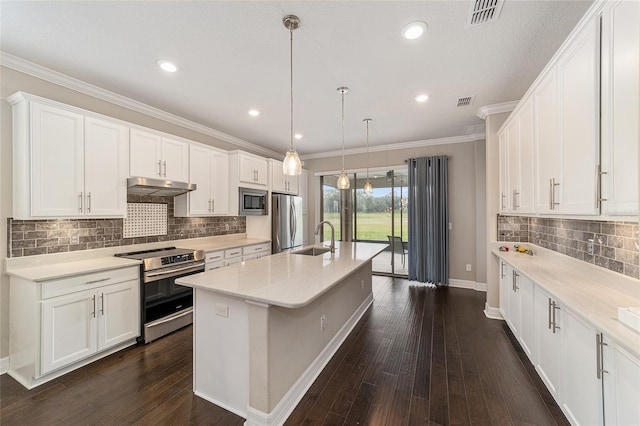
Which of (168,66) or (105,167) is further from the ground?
(168,66)

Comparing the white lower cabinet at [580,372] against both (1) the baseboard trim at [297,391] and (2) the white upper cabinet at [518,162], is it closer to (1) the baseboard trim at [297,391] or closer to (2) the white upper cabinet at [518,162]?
(2) the white upper cabinet at [518,162]

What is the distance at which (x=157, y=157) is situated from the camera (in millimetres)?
3229

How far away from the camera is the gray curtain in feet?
15.9

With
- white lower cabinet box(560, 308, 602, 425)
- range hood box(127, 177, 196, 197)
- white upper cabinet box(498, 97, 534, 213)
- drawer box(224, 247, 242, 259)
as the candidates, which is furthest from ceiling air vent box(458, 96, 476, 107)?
drawer box(224, 247, 242, 259)

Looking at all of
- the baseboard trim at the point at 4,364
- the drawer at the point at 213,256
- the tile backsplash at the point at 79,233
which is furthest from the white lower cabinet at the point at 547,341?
the baseboard trim at the point at 4,364

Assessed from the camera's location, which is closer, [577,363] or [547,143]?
[577,363]

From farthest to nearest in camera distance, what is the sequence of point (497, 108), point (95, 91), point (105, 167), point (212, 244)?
point (212, 244), point (497, 108), point (95, 91), point (105, 167)

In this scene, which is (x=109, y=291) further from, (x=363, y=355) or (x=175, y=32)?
(x=363, y=355)

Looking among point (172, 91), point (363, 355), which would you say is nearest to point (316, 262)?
point (363, 355)

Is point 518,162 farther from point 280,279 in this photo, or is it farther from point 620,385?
point 280,279

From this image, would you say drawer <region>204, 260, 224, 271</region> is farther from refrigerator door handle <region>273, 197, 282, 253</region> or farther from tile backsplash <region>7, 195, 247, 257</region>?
refrigerator door handle <region>273, 197, 282, 253</region>

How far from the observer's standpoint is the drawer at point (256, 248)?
13.9 feet

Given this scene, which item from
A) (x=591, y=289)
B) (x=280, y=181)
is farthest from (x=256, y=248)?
(x=591, y=289)

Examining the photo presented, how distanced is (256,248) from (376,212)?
2808 mm
